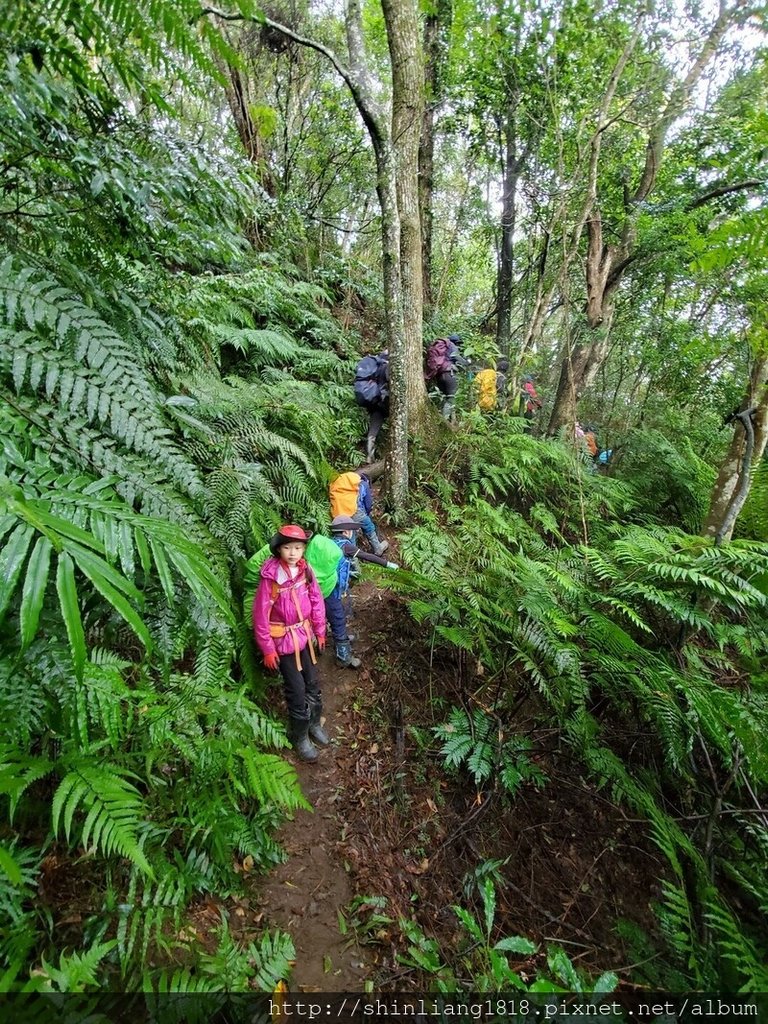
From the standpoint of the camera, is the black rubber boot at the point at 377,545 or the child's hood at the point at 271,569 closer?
the child's hood at the point at 271,569

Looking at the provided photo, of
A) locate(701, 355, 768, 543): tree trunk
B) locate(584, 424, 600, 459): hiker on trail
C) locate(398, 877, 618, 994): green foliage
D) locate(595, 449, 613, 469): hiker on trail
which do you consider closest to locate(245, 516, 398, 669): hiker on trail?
locate(398, 877, 618, 994): green foliage

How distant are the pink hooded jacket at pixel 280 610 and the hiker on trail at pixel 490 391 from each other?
15.7ft

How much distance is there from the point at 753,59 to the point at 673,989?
1078 cm

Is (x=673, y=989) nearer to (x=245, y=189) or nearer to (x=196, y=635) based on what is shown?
(x=196, y=635)

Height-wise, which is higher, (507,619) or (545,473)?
(545,473)

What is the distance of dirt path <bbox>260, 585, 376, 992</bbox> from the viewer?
93.8 inches

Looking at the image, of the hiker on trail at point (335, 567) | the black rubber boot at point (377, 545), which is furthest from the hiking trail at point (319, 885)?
the black rubber boot at point (377, 545)

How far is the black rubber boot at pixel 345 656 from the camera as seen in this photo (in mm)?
4016

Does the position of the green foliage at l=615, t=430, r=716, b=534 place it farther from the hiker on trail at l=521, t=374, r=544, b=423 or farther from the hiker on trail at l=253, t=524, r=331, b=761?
the hiker on trail at l=253, t=524, r=331, b=761

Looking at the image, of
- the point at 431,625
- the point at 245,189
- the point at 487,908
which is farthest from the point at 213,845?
the point at 245,189

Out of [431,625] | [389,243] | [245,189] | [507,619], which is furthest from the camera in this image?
[389,243]

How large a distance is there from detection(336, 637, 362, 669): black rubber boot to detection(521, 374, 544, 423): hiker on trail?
5.01m

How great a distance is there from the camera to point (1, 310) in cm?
207

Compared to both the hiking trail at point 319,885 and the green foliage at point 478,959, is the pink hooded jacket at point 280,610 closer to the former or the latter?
the hiking trail at point 319,885
